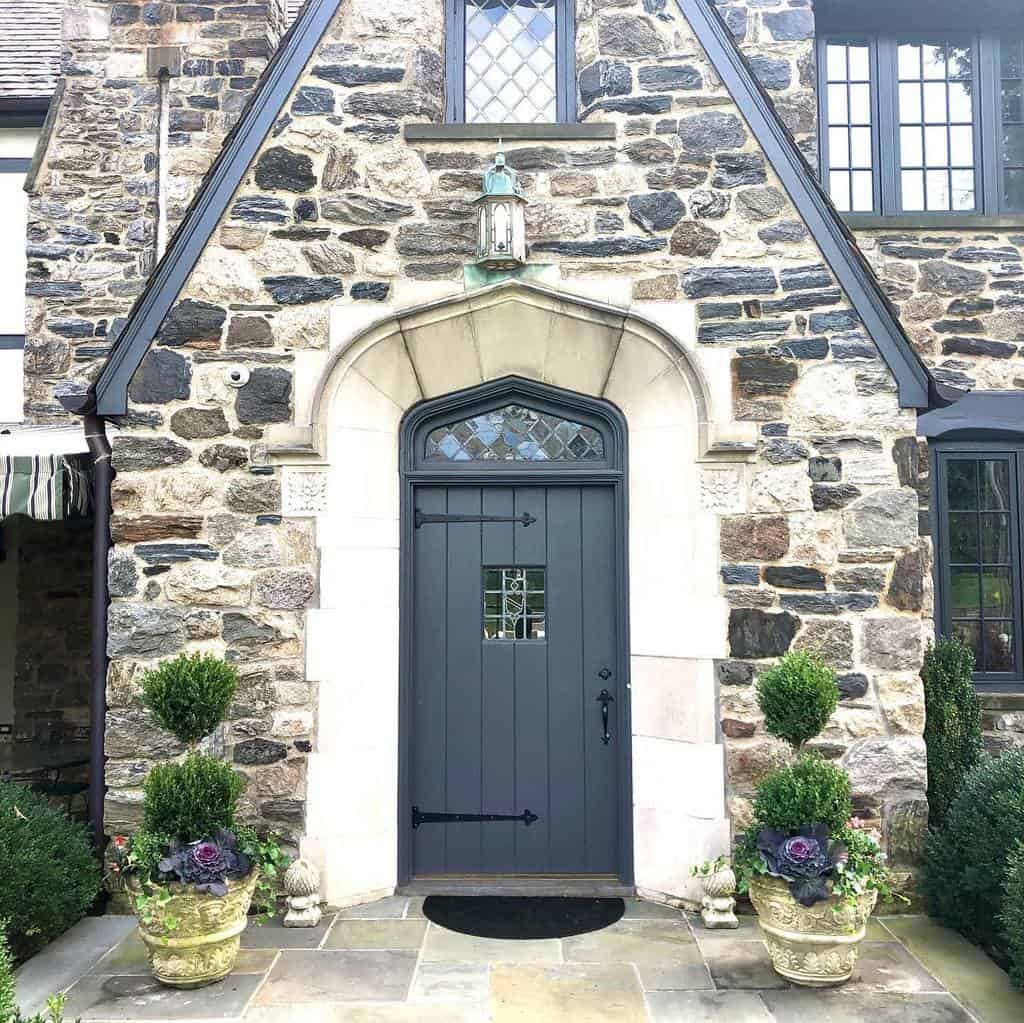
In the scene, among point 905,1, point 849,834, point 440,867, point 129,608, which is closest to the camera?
point 849,834

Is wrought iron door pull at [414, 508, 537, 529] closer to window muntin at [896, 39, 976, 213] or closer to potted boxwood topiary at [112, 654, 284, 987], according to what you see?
potted boxwood topiary at [112, 654, 284, 987]

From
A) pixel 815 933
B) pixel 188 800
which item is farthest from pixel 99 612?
pixel 815 933

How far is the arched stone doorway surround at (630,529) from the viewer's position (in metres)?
5.23

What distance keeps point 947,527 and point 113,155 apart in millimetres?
7304

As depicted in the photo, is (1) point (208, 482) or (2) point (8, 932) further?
(1) point (208, 482)

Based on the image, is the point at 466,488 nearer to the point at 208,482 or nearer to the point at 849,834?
the point at 208,482

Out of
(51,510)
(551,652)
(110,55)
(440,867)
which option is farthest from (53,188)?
(440,867)

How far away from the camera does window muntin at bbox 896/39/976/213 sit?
732 cm

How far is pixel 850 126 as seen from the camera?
291 inches

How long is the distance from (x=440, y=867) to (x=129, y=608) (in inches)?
Answer: 92.5

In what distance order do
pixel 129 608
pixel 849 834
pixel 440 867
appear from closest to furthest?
pixel 849 834 < pixel 129 608 < pixel 440 867

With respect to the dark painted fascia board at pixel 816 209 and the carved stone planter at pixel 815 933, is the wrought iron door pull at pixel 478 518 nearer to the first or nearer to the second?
the dark painted fascia board at pixel 816 209

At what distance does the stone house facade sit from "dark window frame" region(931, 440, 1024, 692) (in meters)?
2.06

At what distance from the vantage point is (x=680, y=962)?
4.49m
